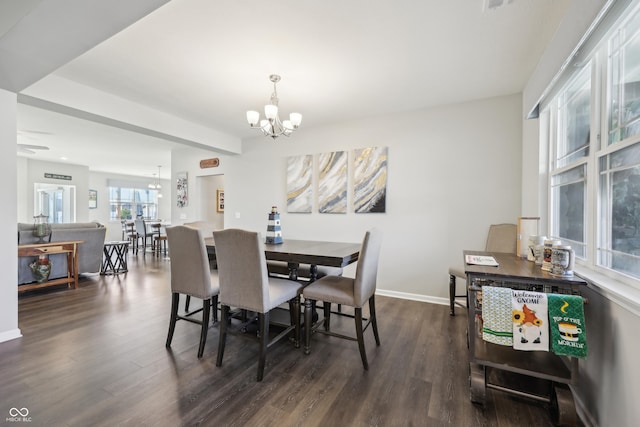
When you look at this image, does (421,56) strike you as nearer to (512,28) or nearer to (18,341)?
(512,28)

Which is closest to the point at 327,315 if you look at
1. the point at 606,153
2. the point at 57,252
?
the point at 606,153

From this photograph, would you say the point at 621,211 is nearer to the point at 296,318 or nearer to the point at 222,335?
the point at 296,318

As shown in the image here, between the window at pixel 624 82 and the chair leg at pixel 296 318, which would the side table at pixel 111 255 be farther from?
the window at pixel 624 82

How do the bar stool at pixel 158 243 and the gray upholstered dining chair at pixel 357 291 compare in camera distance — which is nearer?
the gray upholstered dining chair at pixel 357 291

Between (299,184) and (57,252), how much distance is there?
3.58m

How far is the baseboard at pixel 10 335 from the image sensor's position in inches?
90.6

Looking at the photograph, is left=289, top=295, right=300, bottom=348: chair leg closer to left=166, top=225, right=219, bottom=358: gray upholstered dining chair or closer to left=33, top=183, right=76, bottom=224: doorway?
left=166, top=225, right=219, bottom=358: gray upholstered dining chair

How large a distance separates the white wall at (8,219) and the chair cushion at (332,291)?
8.59ft

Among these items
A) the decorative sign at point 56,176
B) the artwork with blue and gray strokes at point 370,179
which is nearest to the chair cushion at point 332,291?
the artwork with blue and gray strokes at point 370,179

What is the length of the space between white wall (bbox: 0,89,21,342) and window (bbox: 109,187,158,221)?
761 centimetres

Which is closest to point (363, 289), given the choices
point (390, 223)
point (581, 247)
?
point (581, 247)

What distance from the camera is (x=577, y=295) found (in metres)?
1.43

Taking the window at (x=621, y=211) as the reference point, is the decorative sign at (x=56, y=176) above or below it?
above

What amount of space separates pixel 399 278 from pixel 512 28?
280cm
